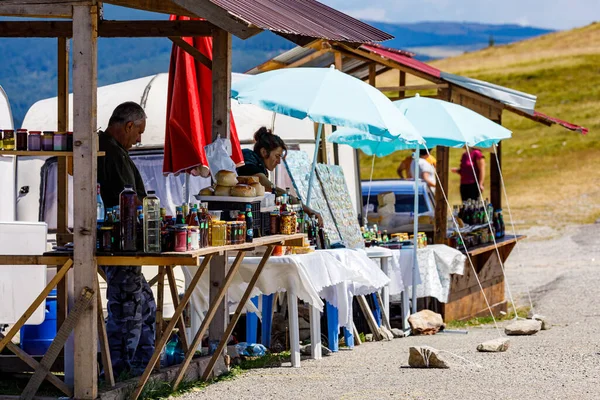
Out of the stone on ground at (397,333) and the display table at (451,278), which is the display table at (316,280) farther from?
the stone on ground at (397,333)

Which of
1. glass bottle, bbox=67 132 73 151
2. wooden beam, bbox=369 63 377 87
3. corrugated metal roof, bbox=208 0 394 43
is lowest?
glass bottle, bbox=67 132 73 151

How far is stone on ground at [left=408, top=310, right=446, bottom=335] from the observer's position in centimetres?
1032

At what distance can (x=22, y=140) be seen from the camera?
20.2 ft

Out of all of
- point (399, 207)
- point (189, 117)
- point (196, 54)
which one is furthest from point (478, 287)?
point (196, 54)

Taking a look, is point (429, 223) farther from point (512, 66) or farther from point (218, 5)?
point (512, 66)

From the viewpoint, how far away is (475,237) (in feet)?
41.7

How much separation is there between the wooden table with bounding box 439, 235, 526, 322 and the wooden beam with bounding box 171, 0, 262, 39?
18.4ft

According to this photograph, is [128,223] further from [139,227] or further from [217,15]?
[217,15]

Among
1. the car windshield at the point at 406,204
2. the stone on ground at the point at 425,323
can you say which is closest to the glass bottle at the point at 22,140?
the stone on ground at the point at 425,323

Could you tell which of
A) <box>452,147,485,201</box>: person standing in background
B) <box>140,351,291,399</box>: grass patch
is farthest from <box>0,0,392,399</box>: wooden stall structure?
<box>452,147,485,201</box>: person standing in background

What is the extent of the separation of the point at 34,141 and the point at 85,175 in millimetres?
430

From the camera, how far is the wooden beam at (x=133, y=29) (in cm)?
729

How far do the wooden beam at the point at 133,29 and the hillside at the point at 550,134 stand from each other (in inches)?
812

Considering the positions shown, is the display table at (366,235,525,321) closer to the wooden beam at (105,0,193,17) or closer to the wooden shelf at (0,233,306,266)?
the wooden beam at (105,0,193,17)
